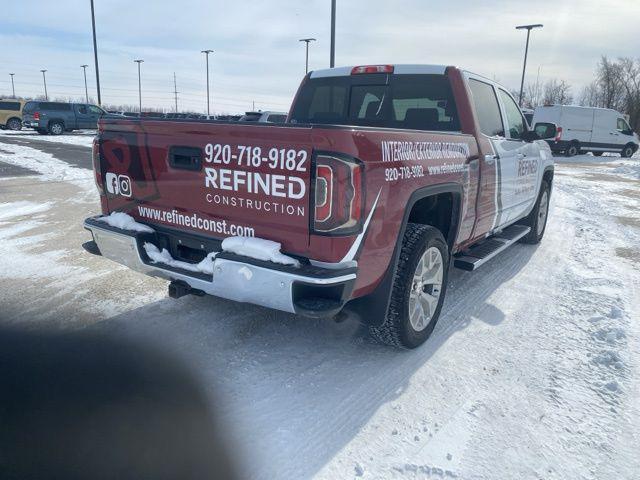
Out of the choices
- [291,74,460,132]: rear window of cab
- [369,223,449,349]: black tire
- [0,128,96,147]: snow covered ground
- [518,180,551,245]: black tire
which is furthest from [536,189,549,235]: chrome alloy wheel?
[0,128,96,147]: snow covered ground

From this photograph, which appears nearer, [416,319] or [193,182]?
[193,182]

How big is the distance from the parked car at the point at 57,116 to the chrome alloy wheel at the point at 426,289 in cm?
2820

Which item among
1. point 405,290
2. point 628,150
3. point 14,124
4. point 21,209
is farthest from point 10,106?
point 628,150

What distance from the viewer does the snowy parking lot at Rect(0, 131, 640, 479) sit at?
2400 millimetres

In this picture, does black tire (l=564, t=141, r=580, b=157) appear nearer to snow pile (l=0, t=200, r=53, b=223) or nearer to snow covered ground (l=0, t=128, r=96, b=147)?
snow covered ground (l=0, t=128, r=96, b=147)

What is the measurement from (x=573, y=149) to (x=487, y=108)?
2470 cm

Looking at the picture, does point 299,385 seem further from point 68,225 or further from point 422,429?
point 68,225

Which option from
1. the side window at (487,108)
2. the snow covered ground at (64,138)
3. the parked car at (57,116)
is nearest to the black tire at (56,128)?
the parked car at (57,116)

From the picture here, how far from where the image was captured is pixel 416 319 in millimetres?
3410

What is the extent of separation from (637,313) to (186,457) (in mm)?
3800

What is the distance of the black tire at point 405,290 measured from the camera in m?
3.13

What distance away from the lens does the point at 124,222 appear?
10.9ft

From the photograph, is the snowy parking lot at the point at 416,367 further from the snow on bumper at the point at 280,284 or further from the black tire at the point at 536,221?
the black tire at the point at 536,221

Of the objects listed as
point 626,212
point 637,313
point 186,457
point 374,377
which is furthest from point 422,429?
point 626,212
